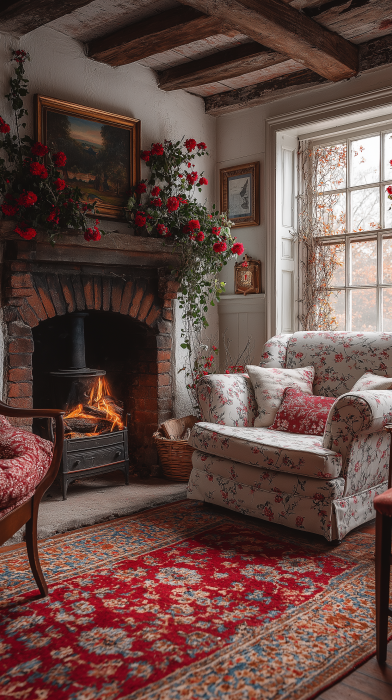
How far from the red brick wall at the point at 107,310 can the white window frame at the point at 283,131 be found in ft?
2.31

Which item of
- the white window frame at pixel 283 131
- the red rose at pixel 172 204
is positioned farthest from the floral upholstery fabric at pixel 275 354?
the red rose at pixel 172 204

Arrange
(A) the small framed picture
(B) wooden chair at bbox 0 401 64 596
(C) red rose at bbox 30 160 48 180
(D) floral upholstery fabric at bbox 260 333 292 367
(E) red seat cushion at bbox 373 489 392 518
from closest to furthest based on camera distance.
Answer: (E) red seat cushion at bbox 373 489 392 518 → (B) wooden chair at bbox 0 401 64 596 → (C) red rose at bbox 30 160 48 180 → (D) floral upholstery fabric at bbox 260 333 292 367 → (A) the small framed picture

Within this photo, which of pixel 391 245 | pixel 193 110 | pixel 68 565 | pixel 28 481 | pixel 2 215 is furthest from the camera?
pixel 193 110

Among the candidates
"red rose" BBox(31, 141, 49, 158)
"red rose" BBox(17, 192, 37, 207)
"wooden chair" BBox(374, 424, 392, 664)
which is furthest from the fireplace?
"wooden chair" BBox(374, 424, 392, 664)

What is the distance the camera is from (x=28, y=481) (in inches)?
79.4

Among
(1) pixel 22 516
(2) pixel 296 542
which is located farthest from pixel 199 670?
(2) pixel 296 542

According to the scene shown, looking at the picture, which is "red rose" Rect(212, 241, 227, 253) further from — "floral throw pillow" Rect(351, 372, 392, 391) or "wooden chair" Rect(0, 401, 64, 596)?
"wooden chair" Rect(0, 401, 64, 596)

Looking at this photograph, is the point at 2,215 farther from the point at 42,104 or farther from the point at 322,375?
the point at 322,375

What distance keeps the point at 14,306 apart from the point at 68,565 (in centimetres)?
145

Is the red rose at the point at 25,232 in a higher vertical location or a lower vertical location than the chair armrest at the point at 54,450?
higher

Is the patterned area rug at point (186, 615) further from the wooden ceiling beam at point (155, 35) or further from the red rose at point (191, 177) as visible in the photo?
the wooden ceiling beam at point (155, 35)

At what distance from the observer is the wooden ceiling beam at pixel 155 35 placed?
3.07 metres

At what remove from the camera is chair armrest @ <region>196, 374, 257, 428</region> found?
10.7 feet

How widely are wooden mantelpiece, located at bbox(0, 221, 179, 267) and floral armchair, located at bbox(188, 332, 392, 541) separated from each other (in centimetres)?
93
